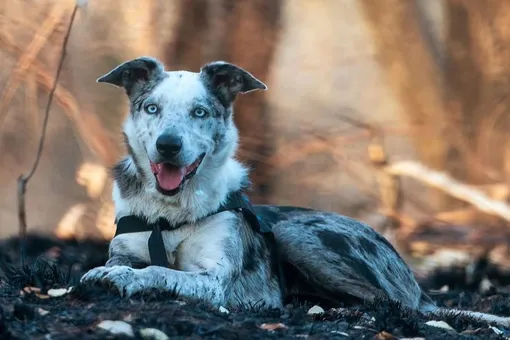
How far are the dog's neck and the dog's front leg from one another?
47cm

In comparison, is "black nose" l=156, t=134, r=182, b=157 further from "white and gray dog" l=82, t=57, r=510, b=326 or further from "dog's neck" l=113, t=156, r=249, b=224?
"dog's neck" l=113, t=156, r=249, b=224

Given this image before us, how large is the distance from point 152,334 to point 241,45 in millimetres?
8235

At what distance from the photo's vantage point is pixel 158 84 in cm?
587

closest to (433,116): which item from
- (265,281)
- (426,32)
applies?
(426,32)

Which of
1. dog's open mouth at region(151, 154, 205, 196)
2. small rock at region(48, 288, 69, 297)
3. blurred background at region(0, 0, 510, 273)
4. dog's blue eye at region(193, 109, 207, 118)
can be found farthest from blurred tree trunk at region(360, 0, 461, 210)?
small rock at region(48, 288, 69, 297)

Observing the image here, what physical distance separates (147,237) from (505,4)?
12.2 m

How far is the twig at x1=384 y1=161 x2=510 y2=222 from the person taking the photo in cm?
1205

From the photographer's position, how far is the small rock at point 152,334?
13.5 feet

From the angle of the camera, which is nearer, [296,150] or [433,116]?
[296,150]

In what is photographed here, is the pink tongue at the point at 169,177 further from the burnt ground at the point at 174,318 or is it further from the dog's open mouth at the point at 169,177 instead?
the burnt ground at the point at 174,318

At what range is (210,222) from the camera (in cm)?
573

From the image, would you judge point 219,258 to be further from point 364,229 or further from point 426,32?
point 426,32

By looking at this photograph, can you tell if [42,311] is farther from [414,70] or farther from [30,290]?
[414,70]

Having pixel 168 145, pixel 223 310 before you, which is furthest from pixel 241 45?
pixel 223 310
